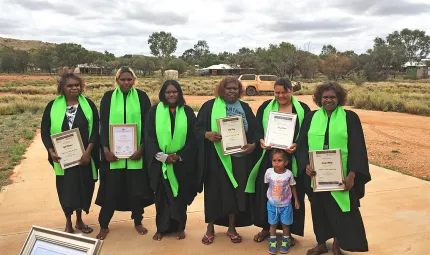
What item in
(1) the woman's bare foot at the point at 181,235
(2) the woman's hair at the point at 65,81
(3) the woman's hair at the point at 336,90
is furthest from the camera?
(1) the woman's bare foot at the point at 181,235

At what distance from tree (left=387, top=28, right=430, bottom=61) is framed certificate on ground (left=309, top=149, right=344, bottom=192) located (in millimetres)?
111789

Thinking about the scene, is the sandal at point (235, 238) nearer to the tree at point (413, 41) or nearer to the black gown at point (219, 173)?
the black gown at point (219, 173)

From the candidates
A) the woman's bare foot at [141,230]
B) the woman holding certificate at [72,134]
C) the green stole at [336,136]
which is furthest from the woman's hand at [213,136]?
the woman's bare foot at [141,230]

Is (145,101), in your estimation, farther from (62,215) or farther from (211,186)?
(62,215)

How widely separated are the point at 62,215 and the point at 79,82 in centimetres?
201

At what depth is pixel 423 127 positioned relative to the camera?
47.6ft

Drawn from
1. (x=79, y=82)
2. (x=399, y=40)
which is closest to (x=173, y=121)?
(x=79, y=82)

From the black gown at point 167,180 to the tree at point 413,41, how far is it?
367ft

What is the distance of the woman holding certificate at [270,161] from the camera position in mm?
4094

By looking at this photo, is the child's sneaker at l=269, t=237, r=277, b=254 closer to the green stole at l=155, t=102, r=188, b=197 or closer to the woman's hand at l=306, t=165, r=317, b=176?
the woman's hand at l=306, t=165, r=317, b=176

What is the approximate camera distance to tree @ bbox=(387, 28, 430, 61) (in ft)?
342

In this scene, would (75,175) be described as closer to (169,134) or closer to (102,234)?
(102,234)

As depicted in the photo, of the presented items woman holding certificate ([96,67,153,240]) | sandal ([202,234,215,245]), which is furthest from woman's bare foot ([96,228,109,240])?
sandal ([202,234,215,245])

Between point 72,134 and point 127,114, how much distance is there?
2.05ft
